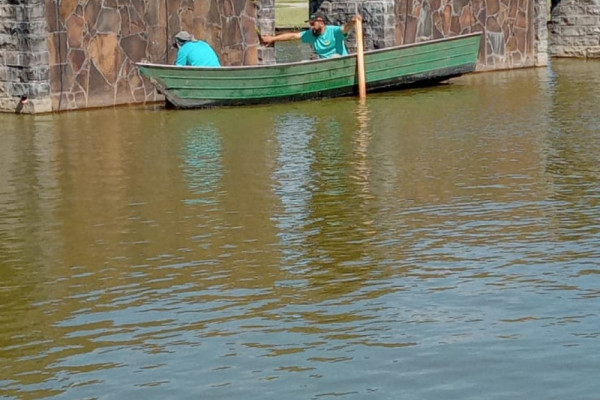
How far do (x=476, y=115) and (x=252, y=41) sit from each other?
4880mm

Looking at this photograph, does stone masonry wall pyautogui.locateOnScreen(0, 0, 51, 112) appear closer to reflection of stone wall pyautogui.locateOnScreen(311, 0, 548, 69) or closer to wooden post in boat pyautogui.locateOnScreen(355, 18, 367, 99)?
wooden post in boat pyautogui.locateOnScreen(355, 18, 367, 99)

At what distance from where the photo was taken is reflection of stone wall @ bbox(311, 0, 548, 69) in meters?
23.6

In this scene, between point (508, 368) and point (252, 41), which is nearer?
point (508, 368)

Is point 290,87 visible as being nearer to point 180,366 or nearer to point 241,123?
point 241,123

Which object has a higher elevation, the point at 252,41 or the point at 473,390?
the point at 252,41

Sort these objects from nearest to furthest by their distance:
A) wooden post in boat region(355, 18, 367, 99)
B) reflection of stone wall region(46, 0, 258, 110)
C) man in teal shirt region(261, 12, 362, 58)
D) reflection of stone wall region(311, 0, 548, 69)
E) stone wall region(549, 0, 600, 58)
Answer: reflection of stone wall region(46, 0, 258, 110), wooden post in boat region(355, 18, 367, 99), man in teal shirt region(261, 12, 362, 58), reflection of stone wall region(311, 0, 548, 69), stone wall region(549, 0, 600, 58)

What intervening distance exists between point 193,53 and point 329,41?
113 inches

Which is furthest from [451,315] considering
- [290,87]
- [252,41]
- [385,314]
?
[252,41]

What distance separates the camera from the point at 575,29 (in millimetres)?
28516

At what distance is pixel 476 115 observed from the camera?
1870 cm


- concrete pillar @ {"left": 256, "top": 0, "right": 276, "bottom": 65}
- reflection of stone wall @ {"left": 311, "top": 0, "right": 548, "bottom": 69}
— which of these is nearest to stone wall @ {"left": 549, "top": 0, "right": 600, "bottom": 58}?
reflection of stone wall @ {"left": 311, "top": 0, "right": 548, "bottom": 69}

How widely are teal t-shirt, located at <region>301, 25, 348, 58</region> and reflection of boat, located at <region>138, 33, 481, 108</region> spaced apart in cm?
83

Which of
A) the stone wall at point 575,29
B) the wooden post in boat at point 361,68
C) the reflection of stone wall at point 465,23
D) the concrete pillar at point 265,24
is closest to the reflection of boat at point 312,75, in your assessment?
the wooden post in boat at point 361,68

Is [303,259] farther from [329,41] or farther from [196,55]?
[329,41]
